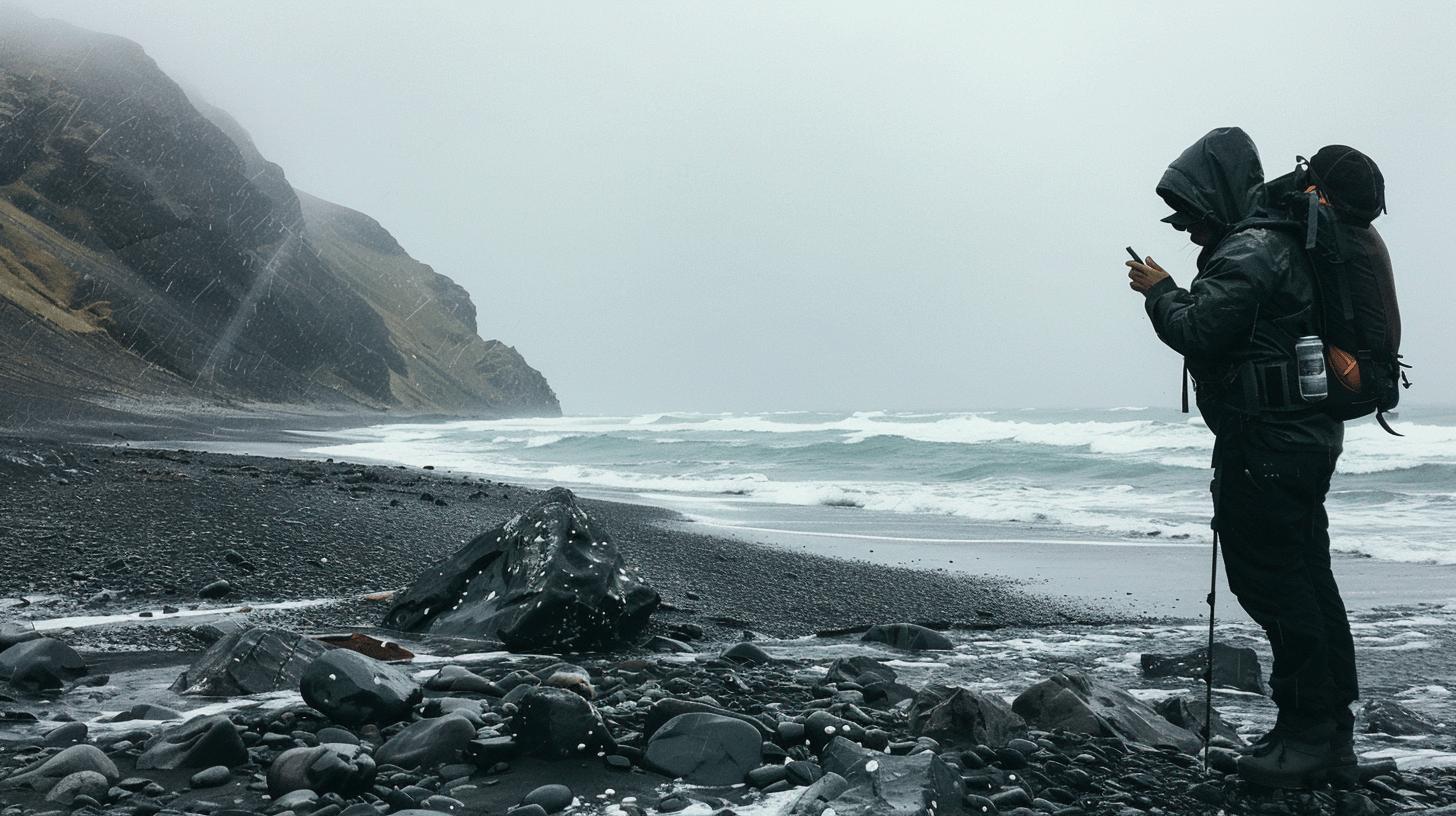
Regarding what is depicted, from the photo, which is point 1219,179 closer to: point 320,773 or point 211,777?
point 320,773

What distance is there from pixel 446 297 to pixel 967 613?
12695 centimetres

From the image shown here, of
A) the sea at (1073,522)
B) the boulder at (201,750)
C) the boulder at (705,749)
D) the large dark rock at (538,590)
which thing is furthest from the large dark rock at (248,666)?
the sea at (1073,522)

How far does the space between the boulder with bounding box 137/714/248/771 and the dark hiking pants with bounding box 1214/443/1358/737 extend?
349 cm

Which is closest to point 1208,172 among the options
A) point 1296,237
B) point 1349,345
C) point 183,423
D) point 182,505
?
point 1296,237

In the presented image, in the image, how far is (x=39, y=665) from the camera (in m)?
4.16

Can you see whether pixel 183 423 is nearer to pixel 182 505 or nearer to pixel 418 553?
pixel 182 505

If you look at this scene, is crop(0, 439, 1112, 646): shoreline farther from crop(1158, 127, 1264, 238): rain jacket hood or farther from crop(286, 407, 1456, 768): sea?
crop(1158, 127, 1264, 238): rain jacket hood

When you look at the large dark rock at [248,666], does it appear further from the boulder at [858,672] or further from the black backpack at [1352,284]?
the black backpack at [1352,284]

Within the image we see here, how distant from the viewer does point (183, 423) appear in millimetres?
37438

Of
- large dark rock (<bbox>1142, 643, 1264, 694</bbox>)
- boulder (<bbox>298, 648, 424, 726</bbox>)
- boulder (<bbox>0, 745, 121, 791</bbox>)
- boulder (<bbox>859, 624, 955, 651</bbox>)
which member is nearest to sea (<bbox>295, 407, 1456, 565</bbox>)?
boulder (<bbox>859, 624, 955, 651</bbox>)

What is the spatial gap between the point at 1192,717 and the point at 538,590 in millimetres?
3379

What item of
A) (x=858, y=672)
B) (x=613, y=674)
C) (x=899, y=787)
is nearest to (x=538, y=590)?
(x=613, y=674)

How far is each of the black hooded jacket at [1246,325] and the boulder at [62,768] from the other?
387 centimetres

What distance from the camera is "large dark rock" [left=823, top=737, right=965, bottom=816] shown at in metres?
2.81
